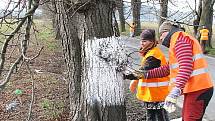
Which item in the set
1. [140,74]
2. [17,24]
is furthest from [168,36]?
[17,24]

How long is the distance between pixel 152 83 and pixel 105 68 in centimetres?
162

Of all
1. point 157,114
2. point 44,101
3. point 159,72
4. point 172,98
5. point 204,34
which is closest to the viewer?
point 172,98

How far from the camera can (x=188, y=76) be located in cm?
410

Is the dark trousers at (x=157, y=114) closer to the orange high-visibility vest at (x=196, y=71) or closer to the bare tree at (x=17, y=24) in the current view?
the orange high-visibility vest at (x=196, y=71)

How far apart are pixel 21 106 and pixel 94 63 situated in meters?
4.54

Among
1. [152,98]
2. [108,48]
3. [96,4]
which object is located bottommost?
[152,98]

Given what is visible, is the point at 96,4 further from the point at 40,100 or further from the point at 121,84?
the point at 40,100

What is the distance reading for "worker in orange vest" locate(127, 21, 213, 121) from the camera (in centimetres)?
408

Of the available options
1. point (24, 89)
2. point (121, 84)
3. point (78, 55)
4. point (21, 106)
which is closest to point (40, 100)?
point (21, 106)

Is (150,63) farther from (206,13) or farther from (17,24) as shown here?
(206,13)

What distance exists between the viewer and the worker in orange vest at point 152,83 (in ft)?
17.2

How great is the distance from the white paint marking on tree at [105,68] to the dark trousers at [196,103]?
2.79 ft

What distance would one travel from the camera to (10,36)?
3920 millimetres

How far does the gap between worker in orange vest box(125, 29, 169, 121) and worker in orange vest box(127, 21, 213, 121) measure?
812 millimetres
